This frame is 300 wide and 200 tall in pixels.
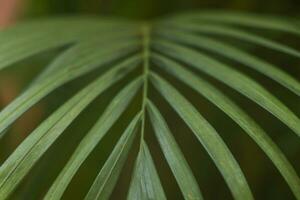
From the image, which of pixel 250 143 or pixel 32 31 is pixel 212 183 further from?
pixel 32 31

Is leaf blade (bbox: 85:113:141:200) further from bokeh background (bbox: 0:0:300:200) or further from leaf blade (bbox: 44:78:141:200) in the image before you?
bokeh background (bbox: 0:0:300:200)

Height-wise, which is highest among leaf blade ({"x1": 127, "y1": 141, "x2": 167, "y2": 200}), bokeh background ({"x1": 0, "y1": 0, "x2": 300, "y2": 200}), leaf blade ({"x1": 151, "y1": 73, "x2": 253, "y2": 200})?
bokeh background ({"x1": 0, "y1": 0, "x2": 300, "y2": 200})

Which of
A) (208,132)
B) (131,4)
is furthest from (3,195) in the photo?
(131,4)

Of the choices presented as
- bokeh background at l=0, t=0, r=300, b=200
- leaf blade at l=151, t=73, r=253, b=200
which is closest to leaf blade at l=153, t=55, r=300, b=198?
leaf blade at l=151, t=73, r=253, b=200

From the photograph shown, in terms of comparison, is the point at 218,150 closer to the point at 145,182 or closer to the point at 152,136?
the point at 145,182

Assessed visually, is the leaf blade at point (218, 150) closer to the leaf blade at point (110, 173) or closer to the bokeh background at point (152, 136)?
the leaf blade at point (110, 173)

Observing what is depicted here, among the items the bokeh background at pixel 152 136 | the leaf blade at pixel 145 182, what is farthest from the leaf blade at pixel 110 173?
the bokeh background at pixel 152 136

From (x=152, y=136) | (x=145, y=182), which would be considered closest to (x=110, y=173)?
(x=145, y=182)

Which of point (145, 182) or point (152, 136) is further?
point (152, 136)

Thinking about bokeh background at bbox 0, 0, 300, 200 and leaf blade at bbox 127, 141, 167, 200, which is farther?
bokeh background at bbox 0, 0, 300, 200
